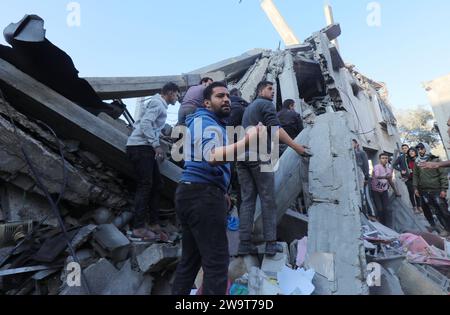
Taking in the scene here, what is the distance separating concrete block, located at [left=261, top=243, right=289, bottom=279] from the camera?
7.65 ft

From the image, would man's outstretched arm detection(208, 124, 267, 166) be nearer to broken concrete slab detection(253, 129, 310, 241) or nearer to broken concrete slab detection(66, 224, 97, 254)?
broken concrete slab detection(253, 129, 310, 241)

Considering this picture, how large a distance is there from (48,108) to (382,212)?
6.54 metres

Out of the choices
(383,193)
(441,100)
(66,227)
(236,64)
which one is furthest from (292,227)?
(441,100)

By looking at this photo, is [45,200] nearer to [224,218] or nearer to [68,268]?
[68,268]

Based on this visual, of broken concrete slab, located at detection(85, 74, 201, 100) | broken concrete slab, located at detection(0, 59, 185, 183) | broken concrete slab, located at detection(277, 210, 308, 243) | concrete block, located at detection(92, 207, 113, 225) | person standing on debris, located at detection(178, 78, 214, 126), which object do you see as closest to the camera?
broken concrete slab, located at detection(277, 210, 308, 243)

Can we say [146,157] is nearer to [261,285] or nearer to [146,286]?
[146,286]

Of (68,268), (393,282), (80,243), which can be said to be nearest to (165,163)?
(80,243)

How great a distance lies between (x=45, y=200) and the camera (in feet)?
11.4

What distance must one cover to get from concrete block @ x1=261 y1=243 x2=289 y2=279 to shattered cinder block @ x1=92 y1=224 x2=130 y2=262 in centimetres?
146

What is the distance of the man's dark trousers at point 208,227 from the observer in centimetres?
182

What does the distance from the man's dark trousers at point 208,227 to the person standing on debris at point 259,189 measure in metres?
0.78

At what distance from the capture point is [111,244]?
9.50ft

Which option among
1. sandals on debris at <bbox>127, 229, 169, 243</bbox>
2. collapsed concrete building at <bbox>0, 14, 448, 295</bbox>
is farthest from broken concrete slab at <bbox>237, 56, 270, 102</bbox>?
sandals on debris at <bbox>127, 229, 169, 243</bbox>

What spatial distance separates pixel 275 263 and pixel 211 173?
108cm
